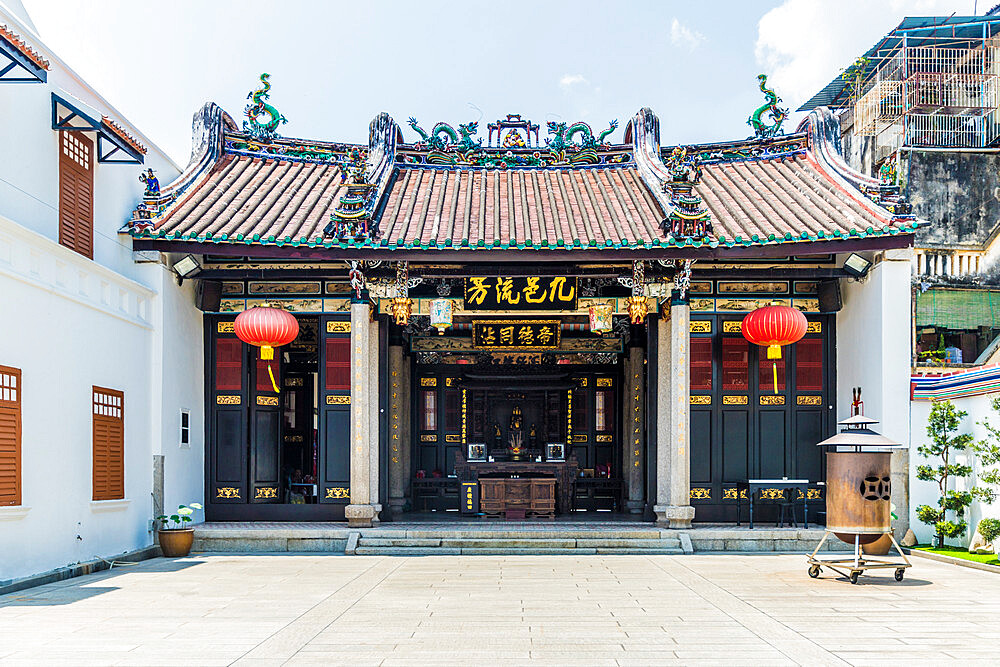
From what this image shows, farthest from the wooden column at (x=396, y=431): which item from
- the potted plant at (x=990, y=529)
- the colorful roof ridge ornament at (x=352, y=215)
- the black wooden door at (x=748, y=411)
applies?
the potted plant at (x=990, y=529)

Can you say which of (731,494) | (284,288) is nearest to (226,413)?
(284,288)

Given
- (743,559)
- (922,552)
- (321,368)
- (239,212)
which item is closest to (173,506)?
(321,368)

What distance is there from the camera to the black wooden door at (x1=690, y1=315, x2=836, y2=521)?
→ 1459cm

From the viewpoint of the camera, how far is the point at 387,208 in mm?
15016

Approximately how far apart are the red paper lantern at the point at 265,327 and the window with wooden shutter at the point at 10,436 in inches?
166

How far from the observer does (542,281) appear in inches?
562

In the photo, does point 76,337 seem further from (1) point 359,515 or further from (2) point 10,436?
(1) point 359,515

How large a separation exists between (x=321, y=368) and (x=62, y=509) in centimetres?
478

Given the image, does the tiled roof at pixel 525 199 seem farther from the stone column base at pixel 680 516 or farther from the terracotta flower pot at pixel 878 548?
the terracotta flower pot at pixel 878 548

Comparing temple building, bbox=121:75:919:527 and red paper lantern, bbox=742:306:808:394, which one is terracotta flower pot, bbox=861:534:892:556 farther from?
red paper lantern, bbox=742:306:808:394

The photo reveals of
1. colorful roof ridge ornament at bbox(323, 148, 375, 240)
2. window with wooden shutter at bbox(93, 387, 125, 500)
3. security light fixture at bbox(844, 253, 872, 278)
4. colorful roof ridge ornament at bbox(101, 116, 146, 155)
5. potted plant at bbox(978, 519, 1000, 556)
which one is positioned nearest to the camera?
colorful roof ridge ornament at bbox(101, 116, 146, 155)

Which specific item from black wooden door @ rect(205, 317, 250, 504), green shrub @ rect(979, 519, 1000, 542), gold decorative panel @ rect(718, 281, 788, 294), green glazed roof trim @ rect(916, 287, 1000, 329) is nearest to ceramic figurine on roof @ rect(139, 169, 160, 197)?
black wooden door @ rect(205, 317, 250, 504)

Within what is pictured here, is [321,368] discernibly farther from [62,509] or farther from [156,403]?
[62,509]

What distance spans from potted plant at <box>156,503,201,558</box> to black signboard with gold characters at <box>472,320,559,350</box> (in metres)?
5.55
